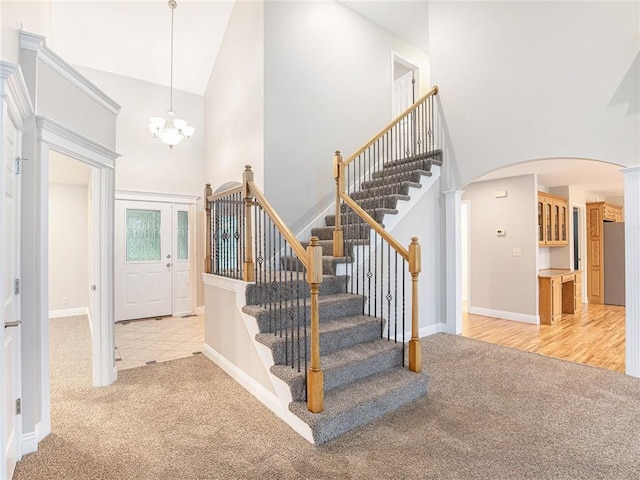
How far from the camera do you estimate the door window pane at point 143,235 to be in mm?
6191

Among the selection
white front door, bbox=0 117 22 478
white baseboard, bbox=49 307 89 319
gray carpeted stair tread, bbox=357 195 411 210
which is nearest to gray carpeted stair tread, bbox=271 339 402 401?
white front door, bbox=0 117 22 478

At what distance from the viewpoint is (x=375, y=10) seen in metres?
5.73

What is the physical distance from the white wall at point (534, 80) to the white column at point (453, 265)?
0.34 meters

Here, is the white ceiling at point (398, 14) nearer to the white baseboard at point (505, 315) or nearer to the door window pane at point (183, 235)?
the door window pane at point (183, 235)

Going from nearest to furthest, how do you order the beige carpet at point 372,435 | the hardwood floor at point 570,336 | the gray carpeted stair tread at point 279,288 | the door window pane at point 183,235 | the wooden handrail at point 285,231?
the beige carpet at point 372,435 < the wooden handrail at point 285,231 < the gray carpeted stair tread at point 279,288 < the hardwood floor at point 570,336 < the door window pane at point 183,235

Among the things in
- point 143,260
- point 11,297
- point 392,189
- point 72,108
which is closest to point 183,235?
point 143,260

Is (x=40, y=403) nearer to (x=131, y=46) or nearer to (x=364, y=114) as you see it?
(x=364, y=114)

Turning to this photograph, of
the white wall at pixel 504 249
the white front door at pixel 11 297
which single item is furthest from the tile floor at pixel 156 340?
the white wall at pixel 504 249

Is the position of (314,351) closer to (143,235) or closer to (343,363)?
(343,363)

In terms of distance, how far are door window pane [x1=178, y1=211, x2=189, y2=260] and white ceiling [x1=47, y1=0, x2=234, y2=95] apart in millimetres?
2532

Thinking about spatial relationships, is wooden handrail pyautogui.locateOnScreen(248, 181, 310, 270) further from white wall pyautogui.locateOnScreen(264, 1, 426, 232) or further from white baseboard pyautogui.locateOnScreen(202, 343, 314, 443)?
white wall pyautogui.locateOnScreen(264, 1, 426, 232)

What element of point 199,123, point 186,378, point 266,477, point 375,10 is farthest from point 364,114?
point 266,477

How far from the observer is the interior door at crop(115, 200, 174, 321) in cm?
607

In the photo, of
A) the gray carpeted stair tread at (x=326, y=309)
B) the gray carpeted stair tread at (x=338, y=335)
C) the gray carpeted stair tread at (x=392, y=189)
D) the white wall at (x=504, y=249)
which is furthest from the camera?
the white wall at (x=504, y=249)
